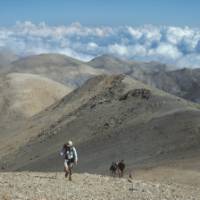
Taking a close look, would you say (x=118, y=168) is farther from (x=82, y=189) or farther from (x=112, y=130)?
(x=112, y=130)

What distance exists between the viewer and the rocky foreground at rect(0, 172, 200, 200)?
20625mm

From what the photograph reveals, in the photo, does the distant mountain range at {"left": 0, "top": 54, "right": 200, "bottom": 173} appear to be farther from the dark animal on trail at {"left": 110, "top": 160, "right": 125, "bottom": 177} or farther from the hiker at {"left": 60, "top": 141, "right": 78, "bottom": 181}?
the hiker at {"left": 60, "top": 141, "right": 78, "bottom": 181}

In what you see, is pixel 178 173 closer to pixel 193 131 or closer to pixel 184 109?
pixel 193 131

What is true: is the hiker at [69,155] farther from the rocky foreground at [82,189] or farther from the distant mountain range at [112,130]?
the distant mountain range at [112,130]

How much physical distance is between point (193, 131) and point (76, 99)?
54.0 m

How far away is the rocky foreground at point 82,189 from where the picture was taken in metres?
20.6

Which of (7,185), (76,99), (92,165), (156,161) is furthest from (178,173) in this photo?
(76,99)

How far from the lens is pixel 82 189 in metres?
22.8

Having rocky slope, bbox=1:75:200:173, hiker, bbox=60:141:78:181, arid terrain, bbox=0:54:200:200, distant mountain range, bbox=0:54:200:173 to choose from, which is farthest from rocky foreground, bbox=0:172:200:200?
rocky slope, bbox=1:75:200:173

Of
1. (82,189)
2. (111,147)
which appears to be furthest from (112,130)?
(82,189)

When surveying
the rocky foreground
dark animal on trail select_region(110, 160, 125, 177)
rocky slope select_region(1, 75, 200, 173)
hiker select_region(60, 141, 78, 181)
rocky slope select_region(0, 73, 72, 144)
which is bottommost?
the rocky foreground

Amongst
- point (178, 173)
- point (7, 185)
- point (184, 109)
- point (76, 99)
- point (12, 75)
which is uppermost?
point (12, 75)

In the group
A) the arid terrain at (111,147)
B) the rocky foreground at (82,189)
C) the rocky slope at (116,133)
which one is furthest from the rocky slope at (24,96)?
the rocky foreground at (82,189)

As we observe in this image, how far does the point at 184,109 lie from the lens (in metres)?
64.6
